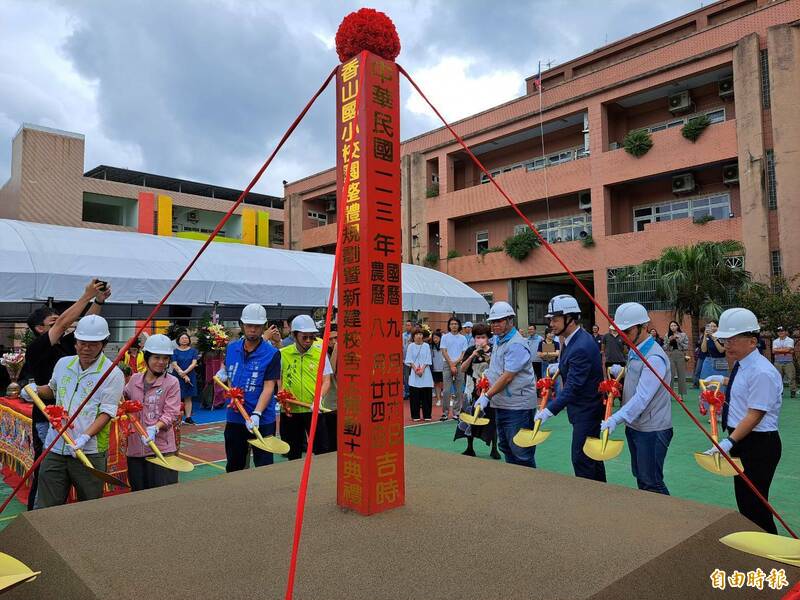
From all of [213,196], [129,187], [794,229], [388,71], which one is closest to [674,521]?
[388,71]

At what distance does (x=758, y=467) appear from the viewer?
2.88 meters

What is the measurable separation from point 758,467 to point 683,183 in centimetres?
1473

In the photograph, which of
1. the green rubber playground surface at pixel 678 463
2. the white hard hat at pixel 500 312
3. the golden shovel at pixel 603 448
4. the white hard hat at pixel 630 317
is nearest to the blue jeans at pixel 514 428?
the green rubber playground surface at pixel 678 463

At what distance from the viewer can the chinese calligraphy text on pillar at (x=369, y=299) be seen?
2572 mm

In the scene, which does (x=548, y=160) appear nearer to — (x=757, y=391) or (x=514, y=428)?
(x=514, y=428)

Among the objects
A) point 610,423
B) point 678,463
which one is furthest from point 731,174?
point 610,423

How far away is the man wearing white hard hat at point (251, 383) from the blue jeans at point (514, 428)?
1.84m

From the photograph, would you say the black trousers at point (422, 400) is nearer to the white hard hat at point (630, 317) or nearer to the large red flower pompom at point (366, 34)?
the white hard hat at point (630, 317)

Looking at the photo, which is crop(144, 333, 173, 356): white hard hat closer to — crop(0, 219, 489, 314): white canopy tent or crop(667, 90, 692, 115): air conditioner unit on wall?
crop(0, 219, 489, 314): white canopy tent

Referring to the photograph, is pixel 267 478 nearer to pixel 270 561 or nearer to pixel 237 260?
pixel 270 561

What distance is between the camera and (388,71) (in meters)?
2.81

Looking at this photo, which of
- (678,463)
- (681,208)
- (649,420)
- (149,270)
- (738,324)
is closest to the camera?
(738,324)

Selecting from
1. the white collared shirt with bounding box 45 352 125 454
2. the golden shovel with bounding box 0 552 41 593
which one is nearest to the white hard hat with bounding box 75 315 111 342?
the white collared shirt with bounding box 45 352 125 454

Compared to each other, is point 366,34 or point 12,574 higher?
point 366,34
